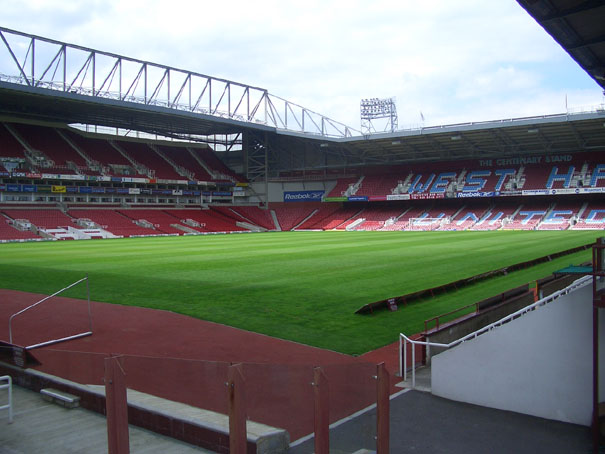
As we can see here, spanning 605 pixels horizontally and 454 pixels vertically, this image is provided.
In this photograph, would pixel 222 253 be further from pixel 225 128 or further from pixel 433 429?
pixel 225 128

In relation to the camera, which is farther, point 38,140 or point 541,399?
point 38,140

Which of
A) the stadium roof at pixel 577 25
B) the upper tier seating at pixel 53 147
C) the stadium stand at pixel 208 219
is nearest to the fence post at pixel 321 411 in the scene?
the stadium roof at pixel 577 25

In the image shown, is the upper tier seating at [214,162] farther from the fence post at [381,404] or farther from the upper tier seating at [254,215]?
the fence post at [381,404]

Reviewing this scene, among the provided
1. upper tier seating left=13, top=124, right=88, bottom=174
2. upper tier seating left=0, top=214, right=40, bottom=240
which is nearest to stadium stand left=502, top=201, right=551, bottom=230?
upper tier seating left=0, top=214, right=40, bottom=240

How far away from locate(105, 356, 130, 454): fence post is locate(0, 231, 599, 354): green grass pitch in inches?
251

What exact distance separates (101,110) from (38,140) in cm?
1046

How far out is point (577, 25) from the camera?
32.1 ft

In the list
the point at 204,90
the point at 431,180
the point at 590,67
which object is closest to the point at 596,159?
the point at 431,180

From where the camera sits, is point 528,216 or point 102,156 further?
point 102,156

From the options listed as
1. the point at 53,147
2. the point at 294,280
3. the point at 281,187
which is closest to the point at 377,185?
the point at 281,187

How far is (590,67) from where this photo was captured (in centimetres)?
1147

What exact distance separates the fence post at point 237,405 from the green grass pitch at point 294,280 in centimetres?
625

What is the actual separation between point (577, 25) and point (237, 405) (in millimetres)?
9338

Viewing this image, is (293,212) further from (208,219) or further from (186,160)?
(186,160)
